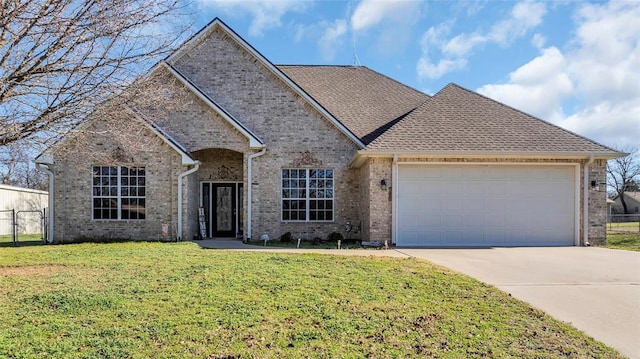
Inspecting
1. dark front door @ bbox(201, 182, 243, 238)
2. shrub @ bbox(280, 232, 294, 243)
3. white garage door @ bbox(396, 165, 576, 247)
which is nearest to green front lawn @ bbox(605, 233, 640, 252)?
white garage door @ bbox(396, 165, 576, 247)

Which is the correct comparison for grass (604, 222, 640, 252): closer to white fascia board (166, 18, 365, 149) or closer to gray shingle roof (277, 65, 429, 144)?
gray shingle roof (277, 65, 429, 144)

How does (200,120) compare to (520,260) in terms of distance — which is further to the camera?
(200,120)

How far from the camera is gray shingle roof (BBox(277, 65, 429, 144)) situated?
54.4ft

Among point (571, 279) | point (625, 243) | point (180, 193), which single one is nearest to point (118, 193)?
point (180, 193)

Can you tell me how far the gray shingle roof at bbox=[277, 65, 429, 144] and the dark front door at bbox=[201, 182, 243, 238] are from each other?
513 cm

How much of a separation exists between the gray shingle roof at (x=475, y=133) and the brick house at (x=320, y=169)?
0.06 m

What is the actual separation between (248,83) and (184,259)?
8.35 metres

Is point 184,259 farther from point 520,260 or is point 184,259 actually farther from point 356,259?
point 520,260

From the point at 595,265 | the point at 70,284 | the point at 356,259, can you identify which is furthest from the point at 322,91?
the point at 70,284

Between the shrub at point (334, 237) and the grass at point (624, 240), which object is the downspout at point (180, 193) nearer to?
the shrub at point (334, 237)

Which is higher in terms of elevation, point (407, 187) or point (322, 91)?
point (322, 91)

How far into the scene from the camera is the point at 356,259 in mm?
9492

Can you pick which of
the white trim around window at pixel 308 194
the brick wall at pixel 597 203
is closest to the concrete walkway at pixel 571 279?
the brick wall at pixel 597 203

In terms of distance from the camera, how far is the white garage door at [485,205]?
13.0 metres
